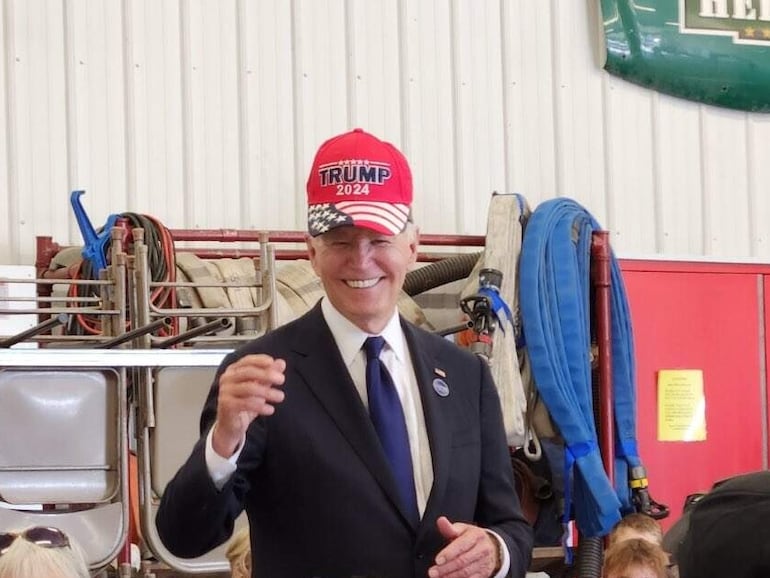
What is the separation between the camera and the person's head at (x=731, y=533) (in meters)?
0.92

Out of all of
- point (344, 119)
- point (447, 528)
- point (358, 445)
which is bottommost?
point (447, 528)

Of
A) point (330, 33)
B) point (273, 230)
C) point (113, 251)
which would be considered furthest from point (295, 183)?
point (113, 251)

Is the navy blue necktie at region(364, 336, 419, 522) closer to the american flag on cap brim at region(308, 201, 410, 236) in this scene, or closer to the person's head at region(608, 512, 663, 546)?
the american flag on cap brim at region(308, 201, 410, 236)

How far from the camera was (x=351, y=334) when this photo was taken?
73.2 inches

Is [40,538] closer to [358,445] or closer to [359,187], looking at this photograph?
[358,445]

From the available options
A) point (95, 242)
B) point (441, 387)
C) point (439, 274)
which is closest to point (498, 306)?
point (439, 274)

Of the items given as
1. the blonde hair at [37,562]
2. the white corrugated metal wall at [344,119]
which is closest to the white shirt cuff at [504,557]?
the blonde hair at [37,562]

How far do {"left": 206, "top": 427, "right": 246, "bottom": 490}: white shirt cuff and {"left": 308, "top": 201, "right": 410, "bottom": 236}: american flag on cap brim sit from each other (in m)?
0.33

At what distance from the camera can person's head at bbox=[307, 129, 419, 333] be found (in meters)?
1.82

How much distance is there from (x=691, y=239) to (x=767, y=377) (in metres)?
0.73

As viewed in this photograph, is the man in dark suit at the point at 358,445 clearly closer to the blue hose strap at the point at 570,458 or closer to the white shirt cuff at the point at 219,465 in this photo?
the white shirt cuff at the point at 219,465

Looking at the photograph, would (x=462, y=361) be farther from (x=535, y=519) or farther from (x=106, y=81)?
(x=106, y=81)

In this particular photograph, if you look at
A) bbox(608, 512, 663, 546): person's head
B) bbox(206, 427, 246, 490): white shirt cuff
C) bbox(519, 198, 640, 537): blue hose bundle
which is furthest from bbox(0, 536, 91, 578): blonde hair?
bbox(519, 198, 640, 537): blue hose bundle

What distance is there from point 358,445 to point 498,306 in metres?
2.98
